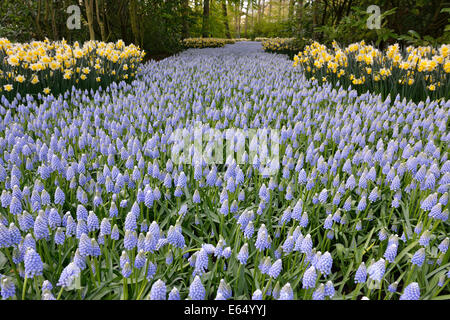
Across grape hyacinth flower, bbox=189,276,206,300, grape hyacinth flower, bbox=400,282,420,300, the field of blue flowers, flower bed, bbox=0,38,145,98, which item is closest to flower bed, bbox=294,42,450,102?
the field of blue flowers

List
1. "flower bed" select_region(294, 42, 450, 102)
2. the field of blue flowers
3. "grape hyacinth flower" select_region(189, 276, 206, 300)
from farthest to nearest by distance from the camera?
"flower bed" select_region(294, 42, 450, 102)
the field of blue flowers
"grape hyacinth flower" select_region(189, 276, 206, 300)

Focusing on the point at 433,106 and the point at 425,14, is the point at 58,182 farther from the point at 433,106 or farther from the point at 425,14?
the point at 425,14

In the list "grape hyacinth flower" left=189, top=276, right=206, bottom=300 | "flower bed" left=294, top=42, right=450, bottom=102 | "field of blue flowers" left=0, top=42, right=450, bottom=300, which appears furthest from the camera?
"flower bed" left=294, top=42, right=450, bottom=102

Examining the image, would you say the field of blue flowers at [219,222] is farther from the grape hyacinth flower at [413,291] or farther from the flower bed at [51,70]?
the flower bed at [51,70]

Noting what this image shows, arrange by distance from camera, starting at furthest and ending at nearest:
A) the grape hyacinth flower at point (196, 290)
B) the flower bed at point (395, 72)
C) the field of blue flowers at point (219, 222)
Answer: the flower bed at point (395, 72), the field of blue flowers at point (219, 222), the grape hyacinth flower at point (196, 290)

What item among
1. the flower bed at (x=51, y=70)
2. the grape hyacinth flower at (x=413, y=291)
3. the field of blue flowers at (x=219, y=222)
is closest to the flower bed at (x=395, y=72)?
the field of blue flowers at (x=219, y=222)

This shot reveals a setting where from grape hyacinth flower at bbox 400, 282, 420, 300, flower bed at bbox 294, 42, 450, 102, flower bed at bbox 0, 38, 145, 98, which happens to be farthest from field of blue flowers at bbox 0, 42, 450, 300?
flower bed at bbox 0, 38, 145, 98

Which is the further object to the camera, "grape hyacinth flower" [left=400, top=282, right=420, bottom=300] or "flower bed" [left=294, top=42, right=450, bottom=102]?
"flower bed" [left=294, top=42, right=450, bottom=102]

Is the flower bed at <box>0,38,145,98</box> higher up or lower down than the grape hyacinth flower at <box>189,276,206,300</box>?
higher up

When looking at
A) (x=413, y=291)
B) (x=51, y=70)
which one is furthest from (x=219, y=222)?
(x=51, y=70)

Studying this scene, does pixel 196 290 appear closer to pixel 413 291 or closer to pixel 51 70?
pixel 413 291

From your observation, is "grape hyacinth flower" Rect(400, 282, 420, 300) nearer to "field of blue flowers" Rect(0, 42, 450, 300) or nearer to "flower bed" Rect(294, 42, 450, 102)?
"field of blue flowers" Rect(0, 42, 450, 300)

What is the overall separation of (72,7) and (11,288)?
33.7ft
